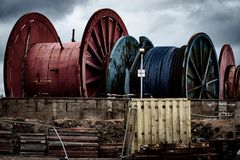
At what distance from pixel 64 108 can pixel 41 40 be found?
9.46 meters

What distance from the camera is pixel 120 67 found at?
991 inches

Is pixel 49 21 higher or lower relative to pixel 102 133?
higher

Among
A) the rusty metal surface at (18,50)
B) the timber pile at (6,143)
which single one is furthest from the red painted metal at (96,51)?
the timber pile at (6,143)

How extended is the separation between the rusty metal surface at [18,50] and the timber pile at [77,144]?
9.30 m

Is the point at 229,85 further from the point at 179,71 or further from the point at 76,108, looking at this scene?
the point at 76,108

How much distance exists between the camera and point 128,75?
25.1 meters

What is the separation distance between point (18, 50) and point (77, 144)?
35.4ft

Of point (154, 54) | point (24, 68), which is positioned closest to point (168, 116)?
point (154, 54)

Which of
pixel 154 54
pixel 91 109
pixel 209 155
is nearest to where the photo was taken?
pixel 209 155

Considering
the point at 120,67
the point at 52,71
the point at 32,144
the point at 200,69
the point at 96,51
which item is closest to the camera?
the point at 32,144

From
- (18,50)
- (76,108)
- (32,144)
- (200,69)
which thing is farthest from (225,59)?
(32,144)

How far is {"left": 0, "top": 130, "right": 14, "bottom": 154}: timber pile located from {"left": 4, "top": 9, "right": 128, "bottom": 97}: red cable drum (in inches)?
276

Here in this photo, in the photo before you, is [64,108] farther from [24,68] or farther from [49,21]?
[49,21]

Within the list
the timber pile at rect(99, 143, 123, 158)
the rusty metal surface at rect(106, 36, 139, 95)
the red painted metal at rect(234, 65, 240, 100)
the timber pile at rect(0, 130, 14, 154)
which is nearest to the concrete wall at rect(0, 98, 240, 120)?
the timber pile at rect(99, 143, 123, 158)
